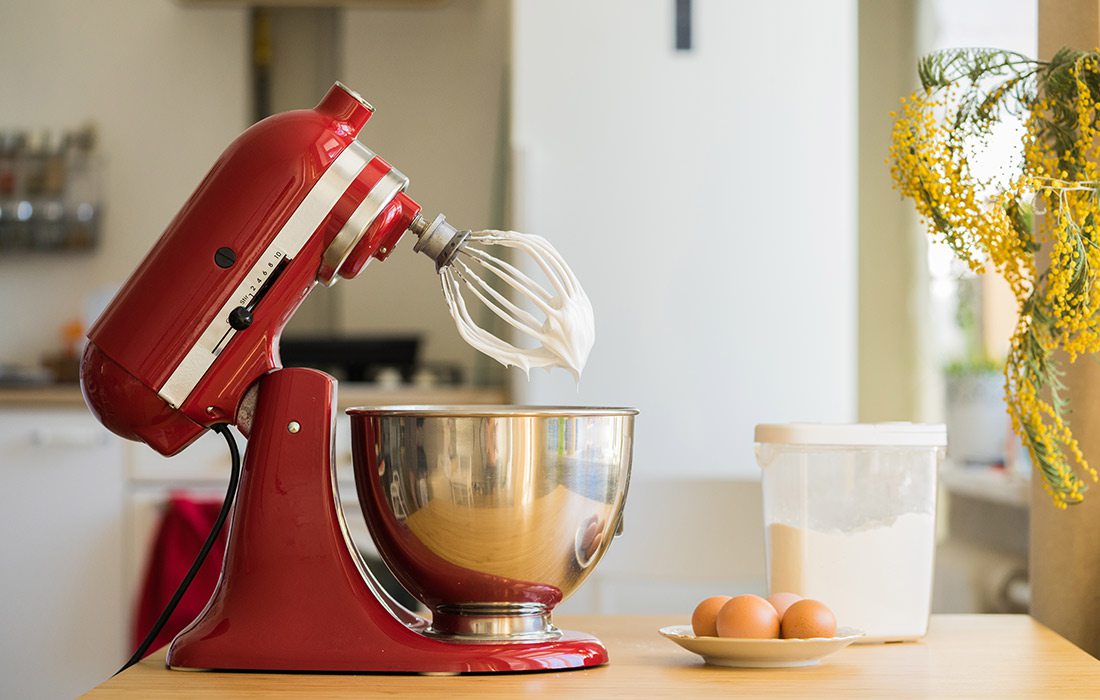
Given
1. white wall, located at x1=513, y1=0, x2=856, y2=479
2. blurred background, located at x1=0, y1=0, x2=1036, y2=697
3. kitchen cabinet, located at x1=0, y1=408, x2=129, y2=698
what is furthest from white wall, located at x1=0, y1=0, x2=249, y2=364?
white wall, located at x1=513, y1=0, x2=856, y2=479

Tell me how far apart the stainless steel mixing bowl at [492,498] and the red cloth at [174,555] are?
161 centimetres

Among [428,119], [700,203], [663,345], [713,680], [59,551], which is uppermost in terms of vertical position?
[428,119]

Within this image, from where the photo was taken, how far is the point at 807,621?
0.81 metres

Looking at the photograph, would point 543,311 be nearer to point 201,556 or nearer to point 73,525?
point 201,556

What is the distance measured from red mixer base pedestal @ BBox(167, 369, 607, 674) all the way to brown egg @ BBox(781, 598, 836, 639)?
12 cm

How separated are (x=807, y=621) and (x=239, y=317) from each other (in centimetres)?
42

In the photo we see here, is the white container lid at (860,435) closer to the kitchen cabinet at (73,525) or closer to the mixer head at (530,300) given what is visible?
the mixer head at (530,300)

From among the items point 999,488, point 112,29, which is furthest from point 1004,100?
point 112,29

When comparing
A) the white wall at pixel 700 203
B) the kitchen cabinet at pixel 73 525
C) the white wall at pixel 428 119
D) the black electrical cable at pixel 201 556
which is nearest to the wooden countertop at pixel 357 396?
the kitchen cabinet at pixel 73 525

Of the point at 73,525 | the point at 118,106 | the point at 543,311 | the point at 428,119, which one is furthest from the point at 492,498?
the point at 118,106

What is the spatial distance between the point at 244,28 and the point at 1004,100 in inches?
95.5

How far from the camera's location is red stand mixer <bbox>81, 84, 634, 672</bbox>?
794 millimetres

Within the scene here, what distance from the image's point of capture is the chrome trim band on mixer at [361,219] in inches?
33.3

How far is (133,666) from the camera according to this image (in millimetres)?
831
